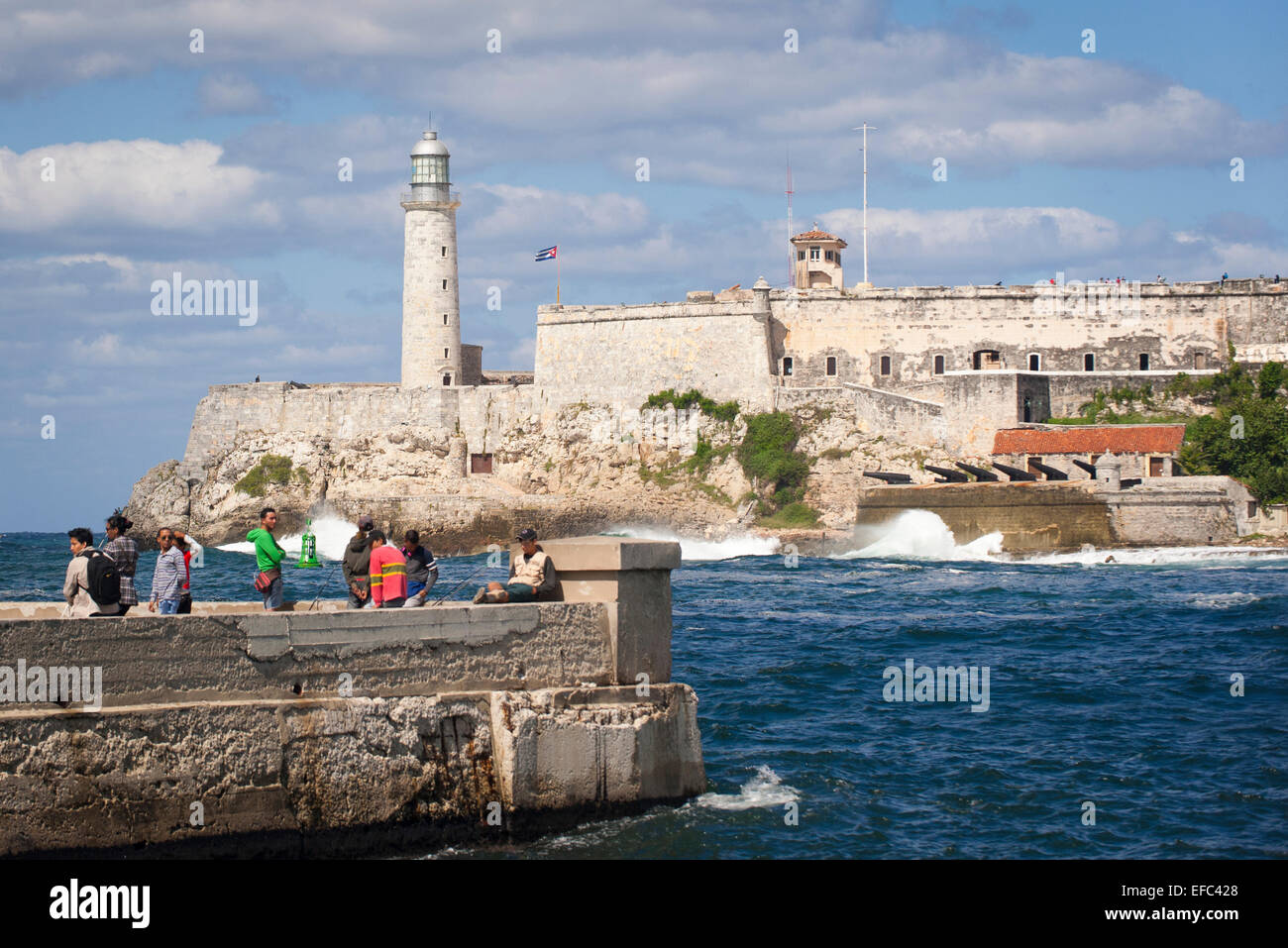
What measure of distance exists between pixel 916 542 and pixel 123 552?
110 feet

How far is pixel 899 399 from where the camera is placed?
157 feet

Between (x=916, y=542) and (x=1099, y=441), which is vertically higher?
(x=1099, y=441)

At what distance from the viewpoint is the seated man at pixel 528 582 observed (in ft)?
31.0

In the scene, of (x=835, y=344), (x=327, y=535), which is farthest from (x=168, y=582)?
(x=835, y=344)

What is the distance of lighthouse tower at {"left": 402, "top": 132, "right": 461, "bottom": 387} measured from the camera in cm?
5316

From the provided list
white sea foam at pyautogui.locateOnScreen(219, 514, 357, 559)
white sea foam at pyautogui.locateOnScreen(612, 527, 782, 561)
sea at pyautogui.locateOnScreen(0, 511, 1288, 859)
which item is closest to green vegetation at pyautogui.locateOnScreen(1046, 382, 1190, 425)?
white sea foam at pyautogui.locateOnScreen(612, 527, 782, 561)

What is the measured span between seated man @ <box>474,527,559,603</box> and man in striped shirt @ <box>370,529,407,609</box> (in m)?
0.65

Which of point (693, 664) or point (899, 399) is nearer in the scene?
point (693, 664)

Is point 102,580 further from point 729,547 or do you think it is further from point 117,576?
point 729,547

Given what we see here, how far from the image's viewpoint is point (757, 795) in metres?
10.8

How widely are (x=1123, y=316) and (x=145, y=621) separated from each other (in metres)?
48.1

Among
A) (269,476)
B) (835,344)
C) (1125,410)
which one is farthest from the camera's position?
(269,476)
